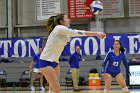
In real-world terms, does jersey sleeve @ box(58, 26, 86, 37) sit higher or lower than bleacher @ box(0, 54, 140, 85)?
higher

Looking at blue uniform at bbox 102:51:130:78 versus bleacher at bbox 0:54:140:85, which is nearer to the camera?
blue uniform at bbox 102:51:130:78

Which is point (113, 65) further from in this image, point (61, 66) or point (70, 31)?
point (61, 66)

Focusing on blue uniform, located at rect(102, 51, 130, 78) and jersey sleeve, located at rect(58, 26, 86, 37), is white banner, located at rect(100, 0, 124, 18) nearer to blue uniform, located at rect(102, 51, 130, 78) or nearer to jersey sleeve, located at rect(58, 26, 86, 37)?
blue uniform, located at rect(102, 51, 130, 78)

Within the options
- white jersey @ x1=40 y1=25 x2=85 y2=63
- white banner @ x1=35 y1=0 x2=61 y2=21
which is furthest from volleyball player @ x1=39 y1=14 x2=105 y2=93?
white banner @ x1=35 y1=0 x2=61 y2=21

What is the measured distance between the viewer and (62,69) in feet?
67.4

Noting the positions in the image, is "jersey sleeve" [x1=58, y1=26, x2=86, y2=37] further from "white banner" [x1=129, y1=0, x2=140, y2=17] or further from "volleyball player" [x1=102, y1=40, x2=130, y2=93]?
"white banner" [x1=129, y1=0, x2=140, y2=17]

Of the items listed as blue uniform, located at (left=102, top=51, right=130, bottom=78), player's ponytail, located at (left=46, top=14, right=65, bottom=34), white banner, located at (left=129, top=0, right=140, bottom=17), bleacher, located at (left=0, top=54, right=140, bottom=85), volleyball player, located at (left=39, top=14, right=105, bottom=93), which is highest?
white banner, located at (left=129, top=0, right=140, bottom=17)

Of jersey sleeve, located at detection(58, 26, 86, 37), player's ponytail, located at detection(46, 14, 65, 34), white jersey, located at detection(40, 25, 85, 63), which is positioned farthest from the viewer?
player's ponytail, located at detection(46, 14, 65, 34)

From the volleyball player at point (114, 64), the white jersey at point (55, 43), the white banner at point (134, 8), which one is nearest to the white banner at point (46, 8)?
the white banner at point (134, 8)

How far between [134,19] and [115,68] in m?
11.4

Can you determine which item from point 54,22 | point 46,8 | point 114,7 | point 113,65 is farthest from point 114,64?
point 46,8

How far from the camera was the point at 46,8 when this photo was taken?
71.4 feet

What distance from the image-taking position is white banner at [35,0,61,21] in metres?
21.6

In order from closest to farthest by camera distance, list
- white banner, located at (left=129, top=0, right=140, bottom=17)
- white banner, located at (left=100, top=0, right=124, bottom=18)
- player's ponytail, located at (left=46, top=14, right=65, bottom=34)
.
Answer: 1. player's ponytail, located at (left=46, top=14, right=65, bottom=34)
2. white banner, located at (left=129, top=0, right=140, bottom=17)
3. white banner, located at (left=100, top=0, right=124, bottom=18)
